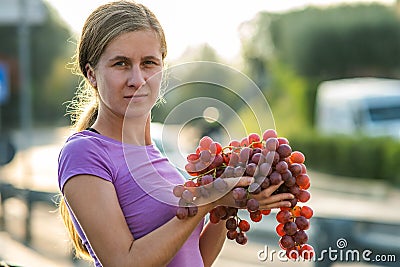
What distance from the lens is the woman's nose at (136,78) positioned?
203cm

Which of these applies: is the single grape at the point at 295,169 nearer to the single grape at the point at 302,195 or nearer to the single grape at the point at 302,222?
the single grape at the point at 302,195

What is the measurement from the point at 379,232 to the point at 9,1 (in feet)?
37.4

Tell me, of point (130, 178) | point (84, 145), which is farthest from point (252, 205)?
point (84, 145)

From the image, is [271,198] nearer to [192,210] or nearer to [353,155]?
[192,210]

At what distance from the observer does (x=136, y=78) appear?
80.1 inches

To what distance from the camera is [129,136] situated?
7.16 ft

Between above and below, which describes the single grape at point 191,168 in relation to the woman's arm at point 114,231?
above

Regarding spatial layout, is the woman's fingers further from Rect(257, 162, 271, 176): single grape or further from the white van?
the white van

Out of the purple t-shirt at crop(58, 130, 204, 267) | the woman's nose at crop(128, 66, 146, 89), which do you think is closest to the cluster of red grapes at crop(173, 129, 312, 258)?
the purple t-shirt at crop(58, 130, 204, 267)

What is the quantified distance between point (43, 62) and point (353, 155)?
26843mm

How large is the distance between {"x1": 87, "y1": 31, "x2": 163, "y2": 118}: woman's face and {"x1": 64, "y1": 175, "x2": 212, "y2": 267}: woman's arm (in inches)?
9.3

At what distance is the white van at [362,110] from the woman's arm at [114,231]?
1849 cm

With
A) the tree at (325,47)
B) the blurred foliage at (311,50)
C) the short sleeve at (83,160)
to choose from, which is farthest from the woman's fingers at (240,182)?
the tree at (325,47)

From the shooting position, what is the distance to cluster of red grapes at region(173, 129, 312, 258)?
190 centimetres
